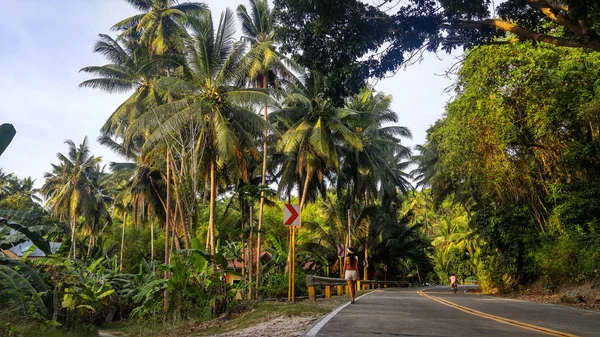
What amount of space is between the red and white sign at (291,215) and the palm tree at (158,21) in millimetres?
18609

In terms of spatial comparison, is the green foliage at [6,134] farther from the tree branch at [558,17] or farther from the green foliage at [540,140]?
the green foliage at [540,140]

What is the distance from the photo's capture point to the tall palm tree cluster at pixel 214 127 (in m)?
22.4

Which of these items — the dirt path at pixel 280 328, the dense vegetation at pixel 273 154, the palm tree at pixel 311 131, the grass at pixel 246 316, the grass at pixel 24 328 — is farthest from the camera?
the palm tree at pixel 311 131

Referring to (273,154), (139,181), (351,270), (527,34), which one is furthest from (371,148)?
(527,34)

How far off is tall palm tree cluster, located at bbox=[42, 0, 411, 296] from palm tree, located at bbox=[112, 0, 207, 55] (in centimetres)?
6

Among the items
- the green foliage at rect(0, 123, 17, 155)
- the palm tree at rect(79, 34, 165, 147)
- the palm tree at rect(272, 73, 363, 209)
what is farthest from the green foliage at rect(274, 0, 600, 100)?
the palm tree at rect(79, 34, 165, 147)

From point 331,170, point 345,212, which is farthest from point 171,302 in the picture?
point 345,212

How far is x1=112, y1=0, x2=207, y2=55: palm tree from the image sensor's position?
99.7 ft

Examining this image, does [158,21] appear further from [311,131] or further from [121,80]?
[311,131]

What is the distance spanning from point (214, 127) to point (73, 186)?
2875 cm

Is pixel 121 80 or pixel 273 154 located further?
pixel 273 154

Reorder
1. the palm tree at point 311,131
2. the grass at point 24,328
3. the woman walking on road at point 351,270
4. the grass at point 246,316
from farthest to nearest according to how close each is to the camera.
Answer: the palm tree at point 311,131 < the woman walking on road at point 351,270 < the grass at point 246,316 < the grass at point 24,328

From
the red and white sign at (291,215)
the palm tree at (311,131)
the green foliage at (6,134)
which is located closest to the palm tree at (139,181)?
the palm tree at (311,131)

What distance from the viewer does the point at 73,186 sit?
152 ft
